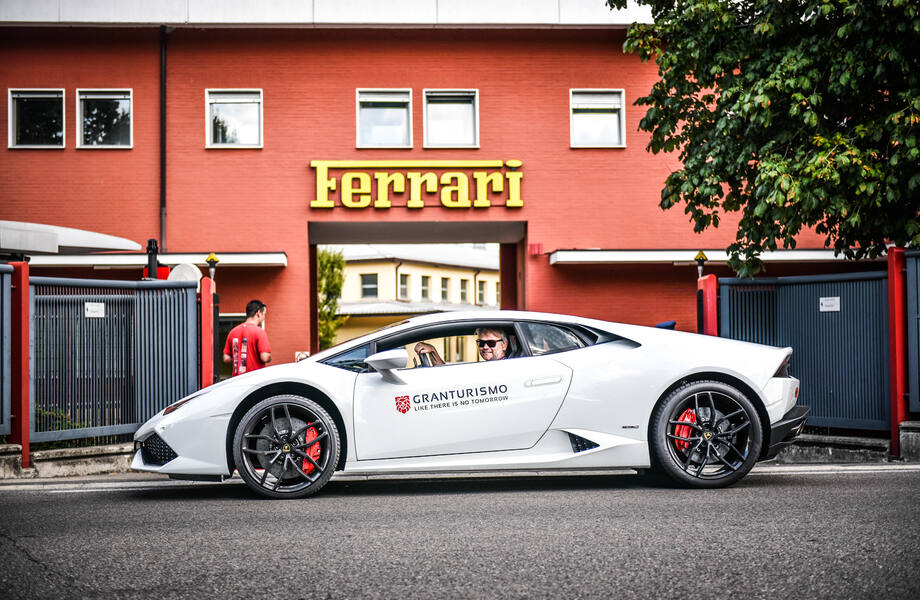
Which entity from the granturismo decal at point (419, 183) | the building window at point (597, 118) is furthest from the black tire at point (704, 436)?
the building window at point (597, 118)

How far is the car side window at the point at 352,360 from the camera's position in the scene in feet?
20.9

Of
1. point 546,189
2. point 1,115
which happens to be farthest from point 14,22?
point 546,189

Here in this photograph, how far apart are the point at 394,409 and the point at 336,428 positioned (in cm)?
41

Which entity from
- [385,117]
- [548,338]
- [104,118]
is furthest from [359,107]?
[548,338]

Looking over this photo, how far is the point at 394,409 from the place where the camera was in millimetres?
6195

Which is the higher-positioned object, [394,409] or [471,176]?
[471,176]

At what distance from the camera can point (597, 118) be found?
1888cm

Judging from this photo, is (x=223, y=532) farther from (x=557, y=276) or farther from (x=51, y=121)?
(x=51, y=121)

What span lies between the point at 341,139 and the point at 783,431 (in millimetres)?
13542

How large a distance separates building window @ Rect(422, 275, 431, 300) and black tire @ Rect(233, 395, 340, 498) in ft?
→ 207

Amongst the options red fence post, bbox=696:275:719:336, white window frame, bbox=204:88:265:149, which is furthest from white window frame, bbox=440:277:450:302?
red fence post, bbox=696:275:719:336

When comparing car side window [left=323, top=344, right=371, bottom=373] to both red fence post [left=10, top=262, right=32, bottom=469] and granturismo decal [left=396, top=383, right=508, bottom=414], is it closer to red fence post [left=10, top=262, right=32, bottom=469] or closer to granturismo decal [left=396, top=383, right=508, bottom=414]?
granturismo decal [left=396, top=383, right=508, bottom=414]

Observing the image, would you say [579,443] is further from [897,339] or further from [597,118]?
[597,118]

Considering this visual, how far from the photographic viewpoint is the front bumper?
6367mm
